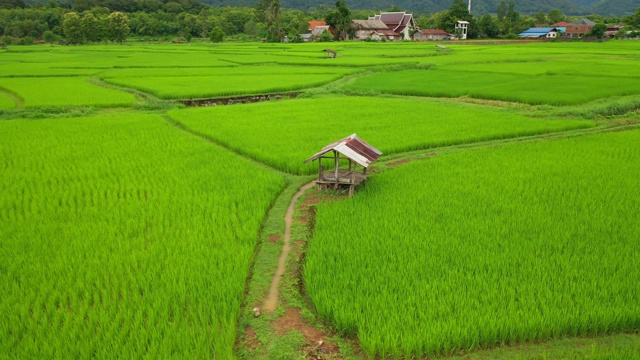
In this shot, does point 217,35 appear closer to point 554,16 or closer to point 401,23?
point 401,23

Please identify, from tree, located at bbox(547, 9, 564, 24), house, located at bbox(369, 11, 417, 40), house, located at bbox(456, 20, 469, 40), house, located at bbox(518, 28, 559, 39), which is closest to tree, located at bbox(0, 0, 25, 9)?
house, located at bbox(369, 11, 417, 40)

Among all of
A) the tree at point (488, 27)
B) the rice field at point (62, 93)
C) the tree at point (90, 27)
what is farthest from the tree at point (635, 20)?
the tree at point (90, 27)

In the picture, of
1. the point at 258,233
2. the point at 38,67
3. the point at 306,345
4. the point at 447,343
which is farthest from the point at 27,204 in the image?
the point at 38,67

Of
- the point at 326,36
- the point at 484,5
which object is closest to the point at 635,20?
the point at 326,36

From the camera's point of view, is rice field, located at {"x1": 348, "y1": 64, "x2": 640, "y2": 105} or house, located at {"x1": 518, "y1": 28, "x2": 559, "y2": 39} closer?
rice field, located at {"x1": 348, "y1": 64, "x2": 640, "y2": 105}

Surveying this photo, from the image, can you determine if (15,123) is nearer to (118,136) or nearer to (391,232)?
(118,136)

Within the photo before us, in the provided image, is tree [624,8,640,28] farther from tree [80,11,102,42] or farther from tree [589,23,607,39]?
tree [80,11,102,42]

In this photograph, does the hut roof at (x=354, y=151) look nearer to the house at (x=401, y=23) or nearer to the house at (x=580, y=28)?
the house at (x=401, y=23)
